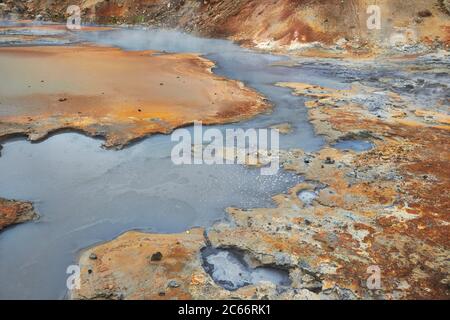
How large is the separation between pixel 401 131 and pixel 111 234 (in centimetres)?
738

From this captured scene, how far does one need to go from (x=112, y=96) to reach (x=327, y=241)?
327 inches

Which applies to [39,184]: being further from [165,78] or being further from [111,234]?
[165,78]

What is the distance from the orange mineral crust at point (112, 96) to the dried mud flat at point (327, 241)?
11.4 feet

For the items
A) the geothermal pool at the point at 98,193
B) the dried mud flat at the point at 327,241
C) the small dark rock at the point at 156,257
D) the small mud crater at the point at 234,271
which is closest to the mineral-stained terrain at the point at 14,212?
the geothermal pool at the point at 98,193

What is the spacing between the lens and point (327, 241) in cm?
578

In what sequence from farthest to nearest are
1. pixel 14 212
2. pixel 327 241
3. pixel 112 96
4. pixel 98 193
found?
pixel 112 96 < pixel 98 193 < pixel 14 212 < pixel 327 241

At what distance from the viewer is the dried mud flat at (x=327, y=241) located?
4.86m

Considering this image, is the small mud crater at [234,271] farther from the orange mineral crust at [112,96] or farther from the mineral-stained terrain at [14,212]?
the orange mineral crust at [112,96]

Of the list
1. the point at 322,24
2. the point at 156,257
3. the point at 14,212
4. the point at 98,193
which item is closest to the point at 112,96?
the point at 98,193

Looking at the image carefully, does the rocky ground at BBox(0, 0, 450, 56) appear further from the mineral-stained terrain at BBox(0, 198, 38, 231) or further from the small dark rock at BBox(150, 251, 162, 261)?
the small dark rock at BBox(150, 251, 162, 261)

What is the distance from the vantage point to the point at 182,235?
5914 mm

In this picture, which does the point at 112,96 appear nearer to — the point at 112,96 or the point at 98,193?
the point at 112,96

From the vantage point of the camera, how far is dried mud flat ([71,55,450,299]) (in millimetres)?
4859

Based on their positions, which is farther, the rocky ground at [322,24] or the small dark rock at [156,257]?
the rocky ground at [322,24]
